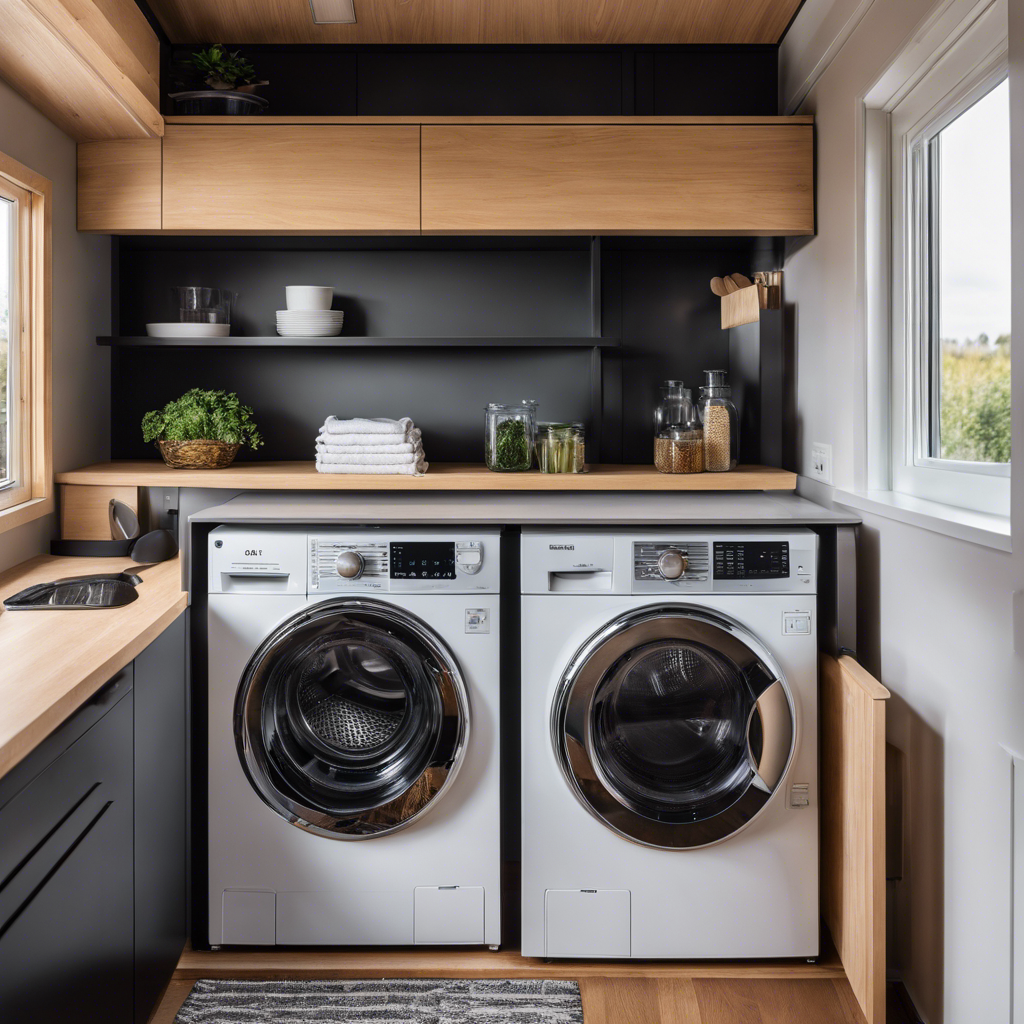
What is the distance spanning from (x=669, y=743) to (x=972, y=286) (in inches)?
44.8

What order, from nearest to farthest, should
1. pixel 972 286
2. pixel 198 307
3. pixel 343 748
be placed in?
pixel 972 286 < pixel 343 748 < pixel 198 307

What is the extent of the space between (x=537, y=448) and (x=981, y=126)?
1.26 m

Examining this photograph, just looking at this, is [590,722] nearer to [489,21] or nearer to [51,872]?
[51,872]

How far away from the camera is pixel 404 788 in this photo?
188 cm

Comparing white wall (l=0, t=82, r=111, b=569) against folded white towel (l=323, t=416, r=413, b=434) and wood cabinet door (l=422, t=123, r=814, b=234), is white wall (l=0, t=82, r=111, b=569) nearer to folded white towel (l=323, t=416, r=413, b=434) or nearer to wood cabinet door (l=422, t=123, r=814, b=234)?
folded white towel (l=323, t=416, r=413, b=434)

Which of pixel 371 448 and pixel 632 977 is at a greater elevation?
pixel 371 448

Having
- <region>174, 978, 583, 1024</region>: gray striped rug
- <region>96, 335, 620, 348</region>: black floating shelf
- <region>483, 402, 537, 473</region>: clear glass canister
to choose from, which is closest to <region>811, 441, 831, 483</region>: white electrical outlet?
<region>96, 335, 620, 348</region>: black floating shelf

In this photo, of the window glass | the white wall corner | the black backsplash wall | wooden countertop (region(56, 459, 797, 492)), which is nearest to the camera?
the window glass

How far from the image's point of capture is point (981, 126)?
1602 millimetres

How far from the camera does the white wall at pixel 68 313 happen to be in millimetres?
2057

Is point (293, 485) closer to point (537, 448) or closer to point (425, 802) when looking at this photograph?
point (537, 448)

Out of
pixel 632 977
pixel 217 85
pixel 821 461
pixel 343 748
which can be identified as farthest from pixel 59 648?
pixel 821 461


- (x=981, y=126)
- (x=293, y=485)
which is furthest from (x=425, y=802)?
(x=981, y=126)

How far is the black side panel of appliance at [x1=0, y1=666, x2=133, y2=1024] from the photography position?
1126 mm
